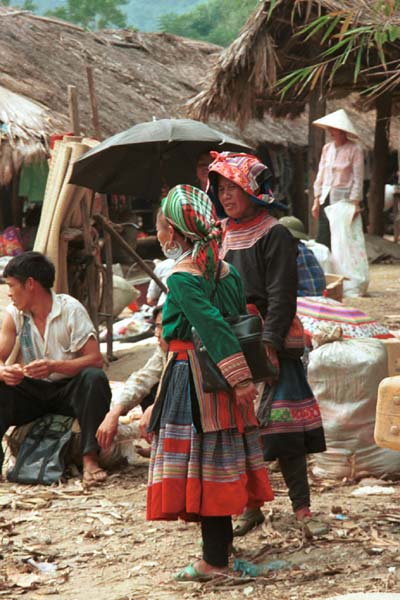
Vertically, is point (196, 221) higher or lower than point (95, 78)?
lower

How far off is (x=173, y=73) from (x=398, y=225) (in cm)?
496

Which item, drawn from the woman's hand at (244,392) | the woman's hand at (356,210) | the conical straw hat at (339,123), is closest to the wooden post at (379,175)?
the conical straw hat at (339,123)

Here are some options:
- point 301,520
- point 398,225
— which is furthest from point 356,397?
point 398,225

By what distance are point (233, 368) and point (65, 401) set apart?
7.18 ft

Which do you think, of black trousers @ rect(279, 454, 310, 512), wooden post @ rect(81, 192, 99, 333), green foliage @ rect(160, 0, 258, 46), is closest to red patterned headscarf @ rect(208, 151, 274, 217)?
black trousers @ rect(279, 454, 310, 512)

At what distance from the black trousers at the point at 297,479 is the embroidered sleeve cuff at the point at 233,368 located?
812 mm

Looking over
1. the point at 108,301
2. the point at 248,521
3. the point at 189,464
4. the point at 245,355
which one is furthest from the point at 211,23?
the point at 189,464

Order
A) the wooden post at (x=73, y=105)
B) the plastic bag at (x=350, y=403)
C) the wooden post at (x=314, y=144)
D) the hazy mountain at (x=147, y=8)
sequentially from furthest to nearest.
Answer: the hazy mountain at (x=147, y=8)
the wooden post at (x=314, y=144)
the wooden post at (x=73, y=105)
the plastic bag at (x=350, y=403)

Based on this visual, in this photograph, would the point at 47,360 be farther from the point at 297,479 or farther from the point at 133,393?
the point at 297,479

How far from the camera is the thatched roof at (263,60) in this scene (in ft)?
40.3

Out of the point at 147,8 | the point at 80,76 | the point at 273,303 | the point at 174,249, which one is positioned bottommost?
the point at 273,303

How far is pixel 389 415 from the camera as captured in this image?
293 cm

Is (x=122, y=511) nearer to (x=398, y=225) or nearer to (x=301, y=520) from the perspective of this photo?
(x=301, y=520)

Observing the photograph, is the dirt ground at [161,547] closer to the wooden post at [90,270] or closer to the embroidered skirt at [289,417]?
the embroidered skirt at [289,417]
